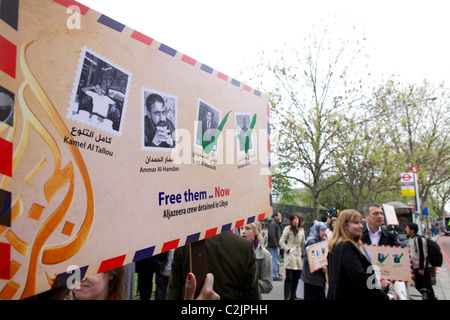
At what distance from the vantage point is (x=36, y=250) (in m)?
1.00

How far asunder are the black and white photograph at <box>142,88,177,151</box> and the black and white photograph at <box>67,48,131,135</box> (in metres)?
0.12

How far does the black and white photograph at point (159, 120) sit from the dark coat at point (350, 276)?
2387 mm

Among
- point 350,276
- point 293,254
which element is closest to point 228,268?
point 350,276

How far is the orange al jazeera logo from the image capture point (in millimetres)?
952

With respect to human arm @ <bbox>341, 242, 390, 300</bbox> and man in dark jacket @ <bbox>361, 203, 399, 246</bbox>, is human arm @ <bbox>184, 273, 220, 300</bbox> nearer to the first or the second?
human arm @ <bbox>341, 242, 390, 300</bbox>

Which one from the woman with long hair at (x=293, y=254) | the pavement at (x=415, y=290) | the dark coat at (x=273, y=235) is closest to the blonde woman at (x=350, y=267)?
the woman with long hair at (x=293, y=254)

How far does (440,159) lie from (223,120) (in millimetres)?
34015

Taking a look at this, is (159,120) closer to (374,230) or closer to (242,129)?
(242,129)

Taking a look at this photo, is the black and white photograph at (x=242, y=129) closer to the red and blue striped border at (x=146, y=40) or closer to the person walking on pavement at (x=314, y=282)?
the red and blue striped border at (x=146, y=40)

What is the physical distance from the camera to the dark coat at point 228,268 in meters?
2.66

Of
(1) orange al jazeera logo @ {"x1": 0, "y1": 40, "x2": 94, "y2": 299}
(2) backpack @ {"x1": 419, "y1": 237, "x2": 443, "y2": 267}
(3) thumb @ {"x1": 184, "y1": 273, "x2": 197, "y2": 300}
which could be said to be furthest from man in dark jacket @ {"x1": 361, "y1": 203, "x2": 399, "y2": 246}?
(1) orange al jazeera logo @ {"x1": 0, "y1": 40, "x2": 94, "y2": 299}

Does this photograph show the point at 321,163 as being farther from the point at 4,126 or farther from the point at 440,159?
the point at 440,159

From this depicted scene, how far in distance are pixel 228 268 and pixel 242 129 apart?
4.39ft

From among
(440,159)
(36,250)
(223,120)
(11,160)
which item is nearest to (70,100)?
(11,160)
